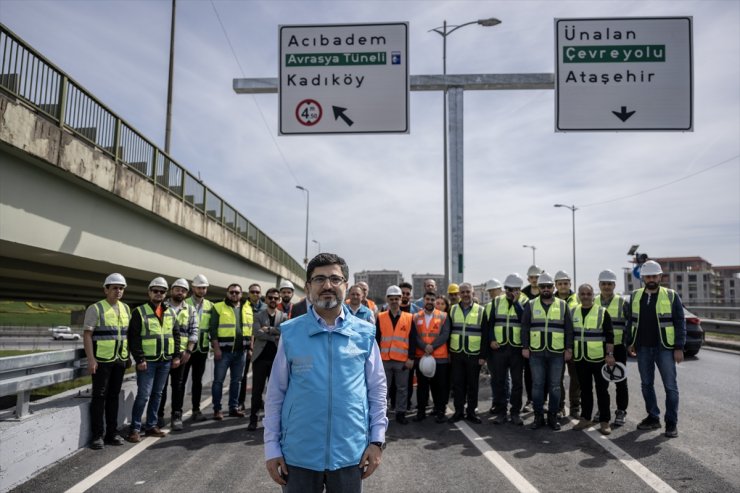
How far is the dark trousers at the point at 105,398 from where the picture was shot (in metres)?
6.10

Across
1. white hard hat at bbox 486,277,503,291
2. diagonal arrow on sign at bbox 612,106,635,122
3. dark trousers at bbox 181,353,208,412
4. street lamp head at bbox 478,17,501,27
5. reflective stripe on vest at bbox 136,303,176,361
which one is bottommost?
dark trousers at bbox 181,353,208,412

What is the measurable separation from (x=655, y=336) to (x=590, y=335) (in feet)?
2.83

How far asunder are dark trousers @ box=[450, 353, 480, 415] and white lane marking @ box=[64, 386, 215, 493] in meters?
4.33

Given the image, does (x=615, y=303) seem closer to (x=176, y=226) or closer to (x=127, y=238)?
(x=127, y=238)

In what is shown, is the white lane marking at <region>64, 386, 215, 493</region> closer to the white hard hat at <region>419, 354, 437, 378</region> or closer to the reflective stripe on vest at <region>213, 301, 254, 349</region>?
the reflective stripe on vest at <region>213, 301, 254, 349</region>

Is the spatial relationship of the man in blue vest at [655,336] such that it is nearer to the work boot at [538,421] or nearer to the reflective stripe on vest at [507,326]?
the work boot at [538,421]

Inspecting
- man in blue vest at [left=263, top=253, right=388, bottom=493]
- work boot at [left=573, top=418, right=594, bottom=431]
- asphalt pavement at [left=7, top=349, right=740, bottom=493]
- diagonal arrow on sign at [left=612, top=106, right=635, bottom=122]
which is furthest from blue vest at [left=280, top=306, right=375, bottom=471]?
diagonal arrow on sign at [left=612, top=106, right=635, bottom=122]

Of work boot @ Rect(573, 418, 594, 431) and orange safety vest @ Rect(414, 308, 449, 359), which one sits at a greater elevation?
orange safety vest @ Rect(414, 308, 449, 359)

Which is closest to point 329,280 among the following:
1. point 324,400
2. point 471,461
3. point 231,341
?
point 324,400

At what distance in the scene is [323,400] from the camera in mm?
2598

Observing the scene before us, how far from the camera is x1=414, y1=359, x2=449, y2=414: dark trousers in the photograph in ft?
25.4

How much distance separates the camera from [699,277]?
12012 centimetres

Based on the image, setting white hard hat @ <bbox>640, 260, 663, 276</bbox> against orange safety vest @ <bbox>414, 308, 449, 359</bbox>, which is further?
orange safety vest @ <bbox>414, 308, 449, 359</bbox>

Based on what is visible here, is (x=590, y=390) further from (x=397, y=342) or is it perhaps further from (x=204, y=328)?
(x=204, y=328)
